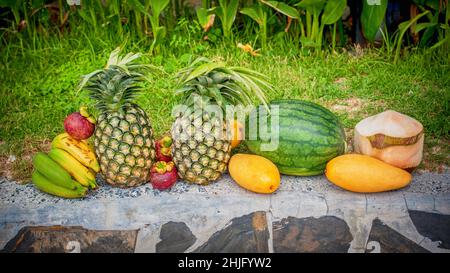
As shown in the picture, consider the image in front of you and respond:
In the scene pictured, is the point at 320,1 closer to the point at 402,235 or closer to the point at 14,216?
the point at 402,235

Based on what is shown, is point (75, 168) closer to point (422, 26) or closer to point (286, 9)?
point (286, 9)

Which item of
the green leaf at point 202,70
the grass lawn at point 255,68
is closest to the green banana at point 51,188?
the grass lawn at point 255,68

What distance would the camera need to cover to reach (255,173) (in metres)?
3.59

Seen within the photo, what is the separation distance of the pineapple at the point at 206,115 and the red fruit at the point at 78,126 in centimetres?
58

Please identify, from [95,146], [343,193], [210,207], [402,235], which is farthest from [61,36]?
[402,235]

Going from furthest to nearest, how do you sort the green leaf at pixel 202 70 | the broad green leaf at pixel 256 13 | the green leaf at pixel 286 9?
the broad green leaf at pixel 256 13 → the green leaf at pixel 286 9 → the green leaf at pixel 202 70

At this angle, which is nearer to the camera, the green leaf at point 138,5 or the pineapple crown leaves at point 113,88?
the pineapple crown leaves at point 113,88

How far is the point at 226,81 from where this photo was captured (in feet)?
11.8

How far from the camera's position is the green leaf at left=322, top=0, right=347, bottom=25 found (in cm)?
520

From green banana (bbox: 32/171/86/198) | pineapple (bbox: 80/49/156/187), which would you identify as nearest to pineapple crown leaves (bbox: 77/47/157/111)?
pineapple (bbox: 80/49/156/187)

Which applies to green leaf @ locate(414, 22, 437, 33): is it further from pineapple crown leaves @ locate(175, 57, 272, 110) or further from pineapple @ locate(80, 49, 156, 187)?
pineapple @ locate(80, 49, 156, 187)

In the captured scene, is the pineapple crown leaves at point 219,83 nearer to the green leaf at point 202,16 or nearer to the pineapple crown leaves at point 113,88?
the pineapple crown leaves at point 113,88

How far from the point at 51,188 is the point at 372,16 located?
123 inches

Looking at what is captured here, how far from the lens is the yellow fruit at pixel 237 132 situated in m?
3.87
